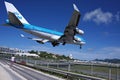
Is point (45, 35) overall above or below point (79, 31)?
below

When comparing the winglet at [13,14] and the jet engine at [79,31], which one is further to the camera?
the jet engine at [79,31]

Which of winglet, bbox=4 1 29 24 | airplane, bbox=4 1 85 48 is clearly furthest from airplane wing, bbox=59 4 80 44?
winglet, bbox=4 1 29 24

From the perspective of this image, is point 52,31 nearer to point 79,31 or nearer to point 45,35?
point 45,35

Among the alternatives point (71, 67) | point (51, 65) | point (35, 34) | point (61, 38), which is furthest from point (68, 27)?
point (51, 65)

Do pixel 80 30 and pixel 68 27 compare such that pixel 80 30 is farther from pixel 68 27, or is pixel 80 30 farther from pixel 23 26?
pixel 23 26

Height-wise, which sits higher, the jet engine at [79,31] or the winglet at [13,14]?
the winglet at [13,14]

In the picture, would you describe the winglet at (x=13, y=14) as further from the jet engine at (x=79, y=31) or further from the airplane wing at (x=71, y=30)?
the jet engine at (x=79, y=31)

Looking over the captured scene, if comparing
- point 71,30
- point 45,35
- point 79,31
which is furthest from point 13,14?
point 79,31

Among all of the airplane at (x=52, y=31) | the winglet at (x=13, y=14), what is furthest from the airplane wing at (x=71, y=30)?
the winglet at (x=13, y=14)

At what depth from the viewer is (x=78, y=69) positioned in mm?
36594

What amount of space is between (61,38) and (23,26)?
15.3 ft

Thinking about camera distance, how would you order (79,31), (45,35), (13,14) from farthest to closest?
(45,35), (79,31), (13,14)

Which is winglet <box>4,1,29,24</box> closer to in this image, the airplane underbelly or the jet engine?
the airplane underbelly

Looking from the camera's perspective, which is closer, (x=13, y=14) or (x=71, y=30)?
(x=13, y=14)
